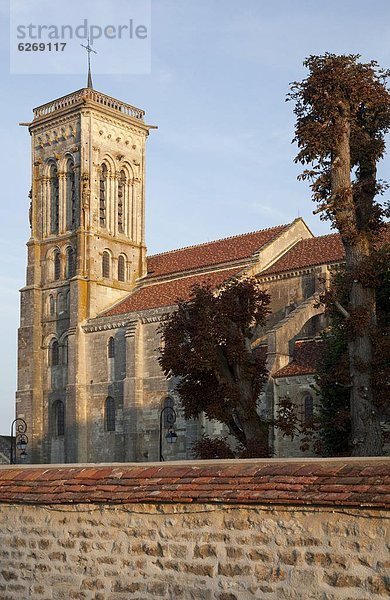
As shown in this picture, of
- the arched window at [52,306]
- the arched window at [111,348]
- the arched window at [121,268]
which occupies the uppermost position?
the arched window at [121,268]

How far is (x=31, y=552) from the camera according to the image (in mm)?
10805

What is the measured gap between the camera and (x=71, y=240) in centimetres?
5997

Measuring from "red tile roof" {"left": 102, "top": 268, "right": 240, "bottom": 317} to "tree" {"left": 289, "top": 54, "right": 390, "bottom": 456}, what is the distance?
30.1 meters

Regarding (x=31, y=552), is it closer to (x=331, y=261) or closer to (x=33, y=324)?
(x=331, y=261)

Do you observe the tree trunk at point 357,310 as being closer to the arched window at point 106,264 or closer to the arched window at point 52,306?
the arched window at point 106,264

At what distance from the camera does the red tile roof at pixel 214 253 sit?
53.7m

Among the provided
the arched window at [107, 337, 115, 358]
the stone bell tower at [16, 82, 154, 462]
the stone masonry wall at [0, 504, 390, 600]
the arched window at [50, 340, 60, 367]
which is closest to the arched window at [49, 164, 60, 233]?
the stone bell tower at [16, 82, 154, 462]

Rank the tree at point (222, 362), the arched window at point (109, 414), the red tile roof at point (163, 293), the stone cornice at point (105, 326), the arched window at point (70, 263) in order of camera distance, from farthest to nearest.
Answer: the arched window at point (70, 263)
the arched window at point (109, 414)
the stone cornice at point (105, 326)
the red tile roof at point (163, 293)
the tree at point (222, 362)

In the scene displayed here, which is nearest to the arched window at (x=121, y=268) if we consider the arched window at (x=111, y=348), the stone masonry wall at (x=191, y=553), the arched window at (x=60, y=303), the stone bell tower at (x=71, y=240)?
the stone bell tower at (x=71, y=240)

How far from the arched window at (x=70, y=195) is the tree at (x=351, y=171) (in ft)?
136

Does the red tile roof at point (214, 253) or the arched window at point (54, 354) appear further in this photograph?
the arched window at point (54, 354)

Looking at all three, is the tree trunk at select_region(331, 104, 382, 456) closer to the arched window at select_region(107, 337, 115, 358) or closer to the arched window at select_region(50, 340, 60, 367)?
the arched window at select_region(107, 337, 115, 358)

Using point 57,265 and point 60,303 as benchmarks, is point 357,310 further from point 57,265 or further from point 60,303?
point 57,265

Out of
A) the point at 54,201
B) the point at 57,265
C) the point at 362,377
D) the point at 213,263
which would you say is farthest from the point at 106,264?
the point at 362,377
